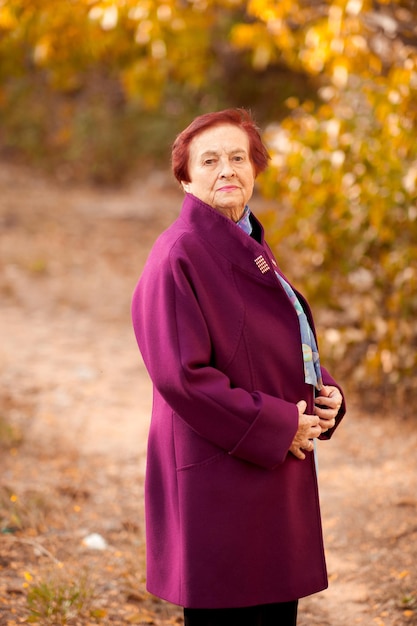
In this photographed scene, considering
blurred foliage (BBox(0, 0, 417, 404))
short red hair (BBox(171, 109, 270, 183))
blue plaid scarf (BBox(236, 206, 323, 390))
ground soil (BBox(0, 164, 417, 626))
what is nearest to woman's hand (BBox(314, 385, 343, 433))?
blue plaid scarf (BBox(236, 206, 323, 390))

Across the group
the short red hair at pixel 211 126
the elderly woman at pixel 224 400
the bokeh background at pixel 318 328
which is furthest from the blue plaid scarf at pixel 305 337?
the bokeh background at pixel 318 328

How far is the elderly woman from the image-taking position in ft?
6.55

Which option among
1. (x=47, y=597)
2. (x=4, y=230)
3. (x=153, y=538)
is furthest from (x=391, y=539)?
(x=4, y=230)

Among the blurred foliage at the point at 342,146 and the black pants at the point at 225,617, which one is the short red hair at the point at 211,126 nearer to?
the black pants at the point at 225,617

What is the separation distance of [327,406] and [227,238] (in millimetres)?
551

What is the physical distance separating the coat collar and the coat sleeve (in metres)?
0.13

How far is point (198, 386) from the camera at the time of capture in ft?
6.46

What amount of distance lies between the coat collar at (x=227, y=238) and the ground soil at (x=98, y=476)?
4.84ft

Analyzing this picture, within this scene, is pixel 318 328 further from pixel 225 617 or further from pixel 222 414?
pixel 222 414

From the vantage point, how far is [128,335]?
724 centimetres

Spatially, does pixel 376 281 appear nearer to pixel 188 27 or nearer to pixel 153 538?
pixel 188 27

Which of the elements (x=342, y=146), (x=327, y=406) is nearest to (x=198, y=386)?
(x=327, y=406)

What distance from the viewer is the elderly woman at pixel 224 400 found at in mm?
1997

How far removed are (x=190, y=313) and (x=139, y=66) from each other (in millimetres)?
5679
